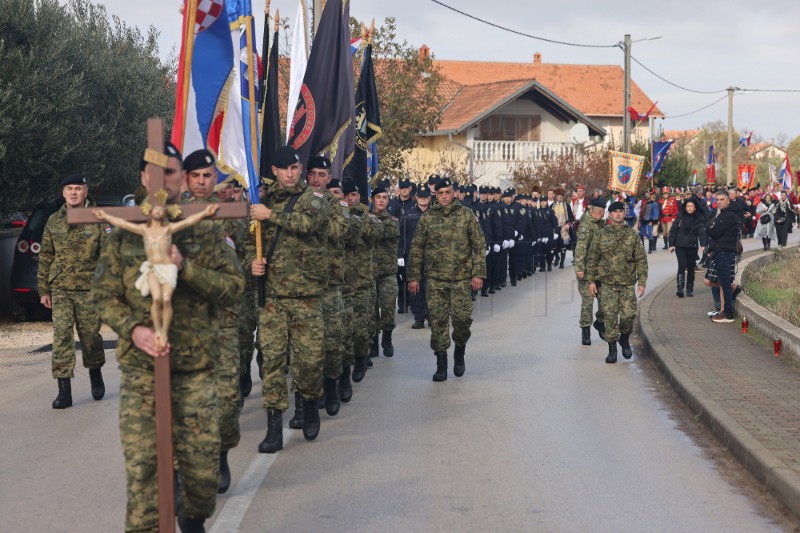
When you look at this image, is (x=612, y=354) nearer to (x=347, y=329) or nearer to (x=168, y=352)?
(x=347, y=329)

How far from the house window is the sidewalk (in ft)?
119

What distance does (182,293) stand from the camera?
16.3 ft

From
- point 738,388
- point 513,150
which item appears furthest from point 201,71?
point 513,150

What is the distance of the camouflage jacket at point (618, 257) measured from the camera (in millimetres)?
12547

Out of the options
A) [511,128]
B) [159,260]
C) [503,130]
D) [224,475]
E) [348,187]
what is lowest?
[224,475]

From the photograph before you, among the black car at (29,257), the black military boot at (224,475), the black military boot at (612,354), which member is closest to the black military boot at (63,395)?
the black military boot at (224,475)

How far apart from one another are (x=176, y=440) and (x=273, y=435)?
286 centimetres

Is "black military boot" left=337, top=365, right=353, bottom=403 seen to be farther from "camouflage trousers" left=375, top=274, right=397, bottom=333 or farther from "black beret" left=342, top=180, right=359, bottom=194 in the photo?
"camouflage trousers" left=375, top=274, right=397, bottom=333

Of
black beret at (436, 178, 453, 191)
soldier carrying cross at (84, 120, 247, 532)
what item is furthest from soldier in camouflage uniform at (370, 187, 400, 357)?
soldier carrying cross at (84, 120, 247, 532)

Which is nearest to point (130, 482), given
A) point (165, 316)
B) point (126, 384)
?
point (126, 384)

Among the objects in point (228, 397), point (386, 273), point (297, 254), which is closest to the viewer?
point (228, 397)

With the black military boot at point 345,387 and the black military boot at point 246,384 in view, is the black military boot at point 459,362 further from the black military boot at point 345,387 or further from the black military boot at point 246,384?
the black military boot at point 246,384

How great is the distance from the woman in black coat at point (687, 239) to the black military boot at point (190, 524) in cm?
1473

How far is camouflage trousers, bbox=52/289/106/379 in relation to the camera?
31.2ft
